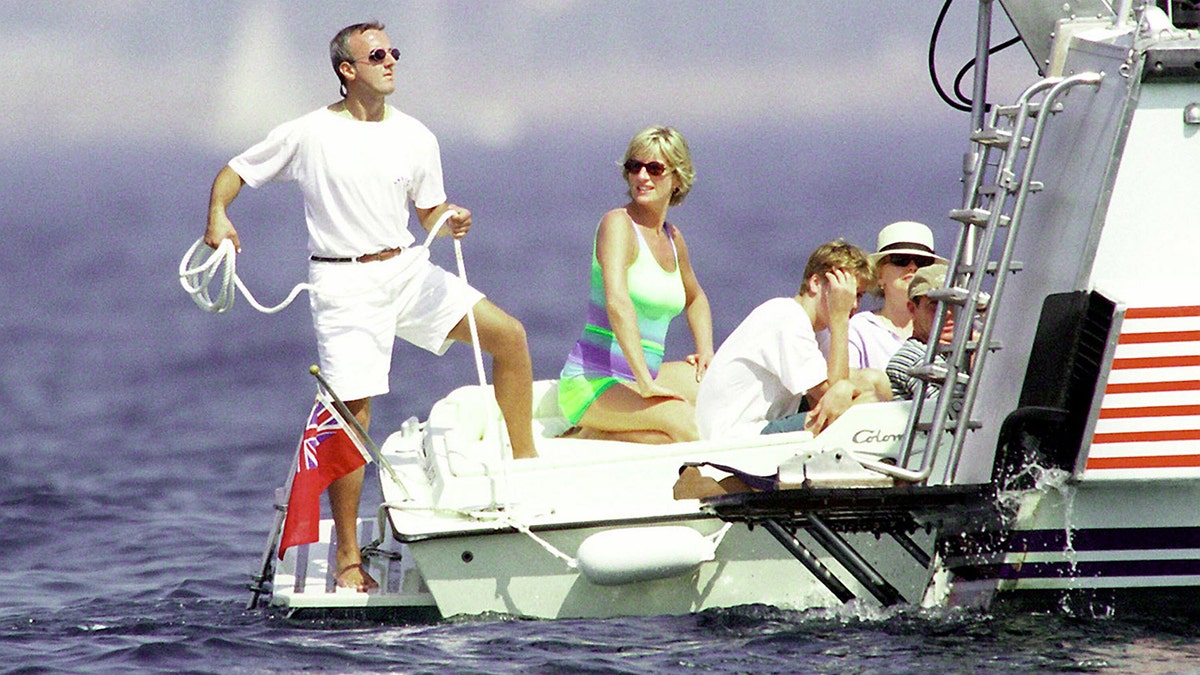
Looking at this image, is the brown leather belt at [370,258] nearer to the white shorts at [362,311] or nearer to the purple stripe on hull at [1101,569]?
the white shorts at [362,311]

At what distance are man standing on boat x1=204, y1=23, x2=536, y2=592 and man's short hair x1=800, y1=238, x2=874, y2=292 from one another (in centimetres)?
129

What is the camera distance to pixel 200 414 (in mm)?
17469

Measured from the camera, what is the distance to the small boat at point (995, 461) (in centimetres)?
657

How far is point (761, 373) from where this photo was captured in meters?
8.05

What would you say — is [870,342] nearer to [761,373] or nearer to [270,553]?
[761,373]

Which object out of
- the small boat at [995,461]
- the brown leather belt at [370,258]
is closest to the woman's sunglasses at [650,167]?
the brown leather belt at [370,258]

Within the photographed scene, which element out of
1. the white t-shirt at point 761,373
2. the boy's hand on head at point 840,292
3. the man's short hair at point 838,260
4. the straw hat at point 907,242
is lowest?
the white t-shirt at point 761,373

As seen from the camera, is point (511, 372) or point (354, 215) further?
point (511, 372)

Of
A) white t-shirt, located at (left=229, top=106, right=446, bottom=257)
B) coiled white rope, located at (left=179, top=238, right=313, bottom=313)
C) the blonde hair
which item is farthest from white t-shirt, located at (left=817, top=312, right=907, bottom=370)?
coiled white rope, located at (left=179, top=238, right=313, bottom=313)

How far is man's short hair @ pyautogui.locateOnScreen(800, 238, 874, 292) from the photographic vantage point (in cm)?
795

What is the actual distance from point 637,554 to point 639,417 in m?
1.30

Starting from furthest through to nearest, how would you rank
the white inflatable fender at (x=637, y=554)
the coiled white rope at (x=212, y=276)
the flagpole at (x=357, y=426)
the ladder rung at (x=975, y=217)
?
the coiled white rope at (x=212, y=276) → the flagpole at (x=357, y=426) → the white inflatable fender at (x=637, y=554) → the ladder rung at (x=975, y=217)

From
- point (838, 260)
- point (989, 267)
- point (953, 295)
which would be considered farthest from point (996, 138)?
point (838, 260)

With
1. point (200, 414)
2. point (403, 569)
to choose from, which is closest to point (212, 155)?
point (200, 414)
